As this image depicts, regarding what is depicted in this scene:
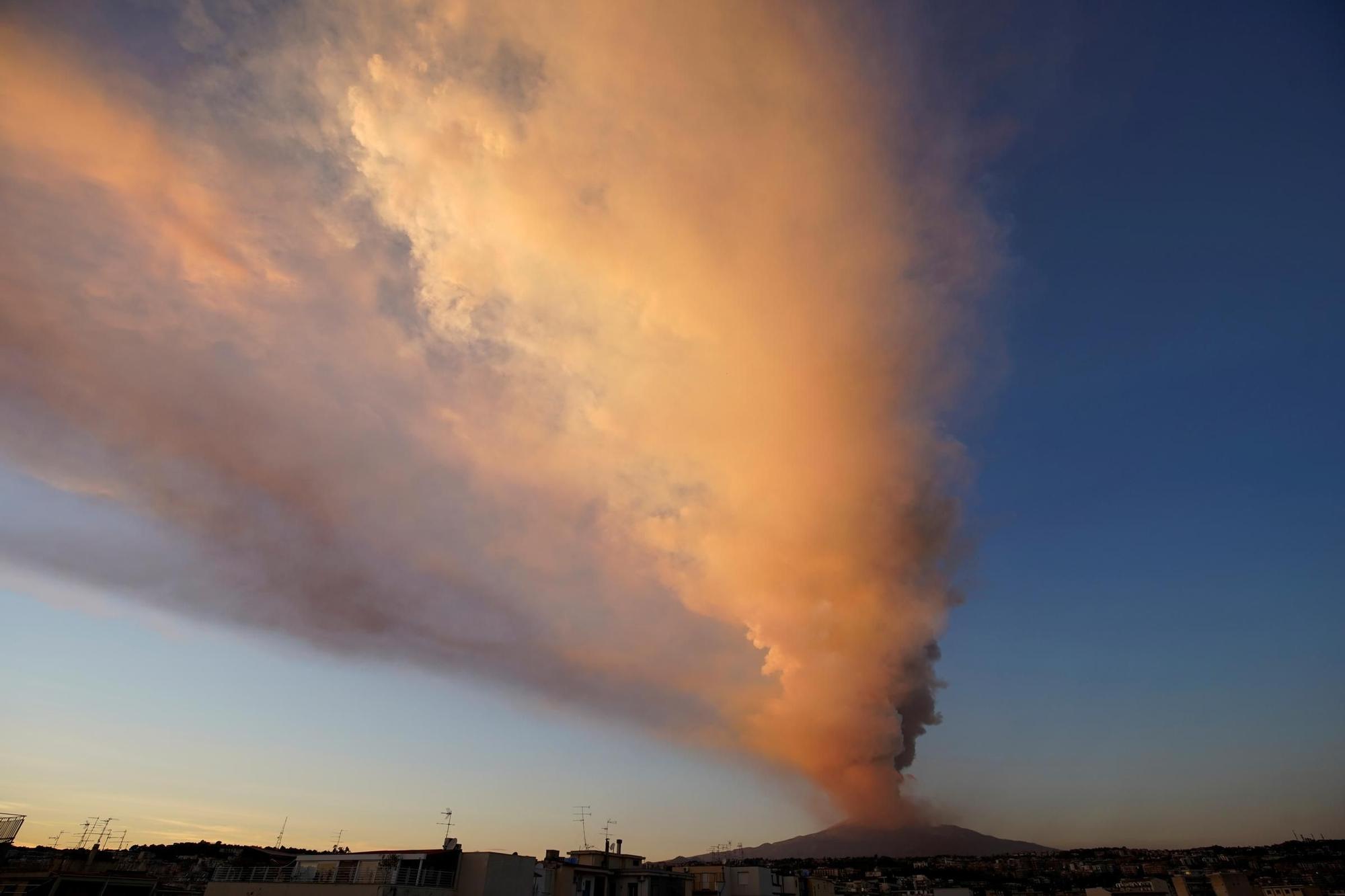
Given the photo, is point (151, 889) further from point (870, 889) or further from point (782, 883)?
point (870, 889)

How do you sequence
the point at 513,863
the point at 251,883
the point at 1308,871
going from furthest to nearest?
the point at 1308,871
the point at 513,863
the point at 251,883

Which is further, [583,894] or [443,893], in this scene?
[583,894]

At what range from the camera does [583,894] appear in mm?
56719

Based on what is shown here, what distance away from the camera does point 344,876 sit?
4647 cm

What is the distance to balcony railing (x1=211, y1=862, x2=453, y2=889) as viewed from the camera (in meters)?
44.7

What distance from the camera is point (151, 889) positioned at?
50875 mm

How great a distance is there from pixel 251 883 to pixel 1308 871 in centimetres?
25515

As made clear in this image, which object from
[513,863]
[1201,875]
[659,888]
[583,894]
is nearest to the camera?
[513,863]

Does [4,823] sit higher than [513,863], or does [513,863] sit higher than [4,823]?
[4,823]

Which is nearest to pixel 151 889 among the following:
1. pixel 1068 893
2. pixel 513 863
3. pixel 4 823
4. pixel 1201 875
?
pixel 4 823

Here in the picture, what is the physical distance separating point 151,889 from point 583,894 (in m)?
32.1

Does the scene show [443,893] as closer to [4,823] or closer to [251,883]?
[251,883]

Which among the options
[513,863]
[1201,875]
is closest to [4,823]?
[513,863]

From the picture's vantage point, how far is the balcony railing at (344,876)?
44.7 m
